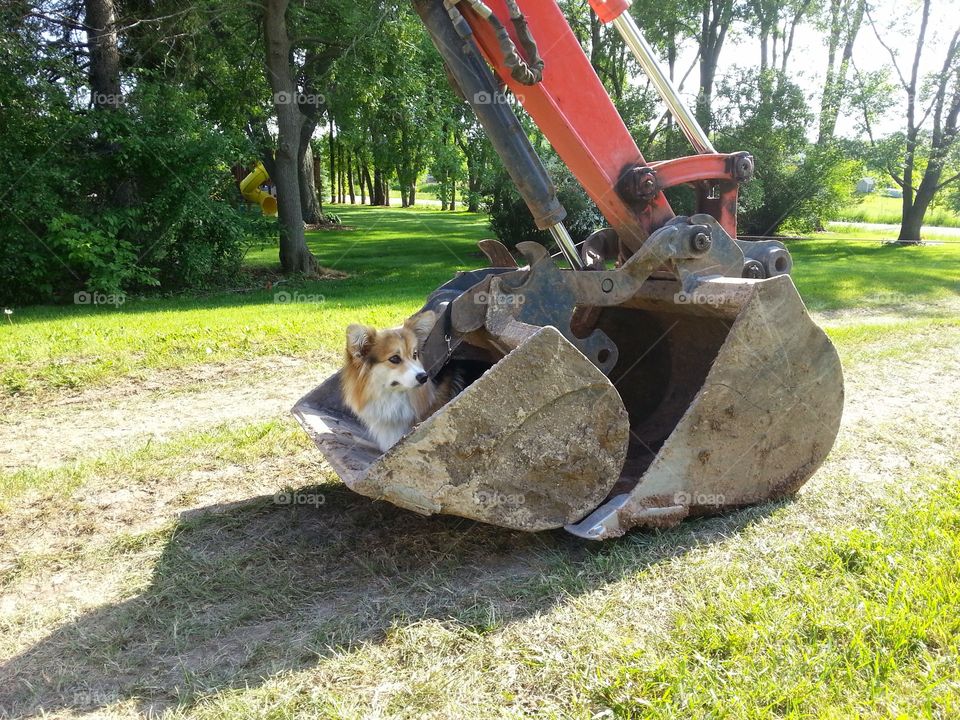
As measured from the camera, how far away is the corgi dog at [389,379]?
13.8 feet

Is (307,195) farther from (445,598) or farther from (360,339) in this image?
(445,598)

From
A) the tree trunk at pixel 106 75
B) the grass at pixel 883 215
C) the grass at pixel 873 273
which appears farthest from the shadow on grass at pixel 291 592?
the grass at pixel 883 215

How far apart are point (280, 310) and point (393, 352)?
23.6 feet

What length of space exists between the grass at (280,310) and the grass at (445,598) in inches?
86.9

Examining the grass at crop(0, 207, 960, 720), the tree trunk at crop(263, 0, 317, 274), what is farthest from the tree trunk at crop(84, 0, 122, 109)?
the grass at crop(0, 207, 960, 720)

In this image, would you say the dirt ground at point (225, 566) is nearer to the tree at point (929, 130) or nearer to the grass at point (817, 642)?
the grass at point (817, 642)

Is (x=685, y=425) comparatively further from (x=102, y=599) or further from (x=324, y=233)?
(x=324, y=233)

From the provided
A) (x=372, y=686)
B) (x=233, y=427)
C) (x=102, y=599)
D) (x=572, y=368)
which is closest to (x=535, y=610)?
(x=372, y=686)

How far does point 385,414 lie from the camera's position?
435 cm

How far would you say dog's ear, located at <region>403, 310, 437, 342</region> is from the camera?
4273mm

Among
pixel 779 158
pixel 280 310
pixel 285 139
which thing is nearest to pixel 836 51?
pixel 779 158

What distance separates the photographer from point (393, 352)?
4.20 meters

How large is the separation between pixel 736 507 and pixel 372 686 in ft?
7.43

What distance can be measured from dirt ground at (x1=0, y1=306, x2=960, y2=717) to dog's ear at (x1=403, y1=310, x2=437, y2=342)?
107 cm
